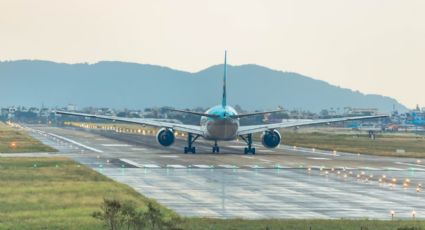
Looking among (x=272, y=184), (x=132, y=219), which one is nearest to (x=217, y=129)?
(x=272, y=184)

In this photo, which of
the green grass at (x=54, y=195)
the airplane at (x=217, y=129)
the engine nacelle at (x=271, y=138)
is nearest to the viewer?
Result: the green grass at (x=54, y=195)

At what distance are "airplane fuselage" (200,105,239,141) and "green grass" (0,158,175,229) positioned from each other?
22244mm

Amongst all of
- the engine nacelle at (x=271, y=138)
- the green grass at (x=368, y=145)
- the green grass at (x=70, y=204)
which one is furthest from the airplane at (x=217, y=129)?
the green grass at (x=70, y=204)

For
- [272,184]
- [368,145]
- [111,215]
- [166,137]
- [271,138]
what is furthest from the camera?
[368,145]

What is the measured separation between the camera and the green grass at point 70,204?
104 ft

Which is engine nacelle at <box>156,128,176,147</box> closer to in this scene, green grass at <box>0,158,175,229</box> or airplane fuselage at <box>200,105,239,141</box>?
airplane fuselage at <box>200,105,239,141</box>

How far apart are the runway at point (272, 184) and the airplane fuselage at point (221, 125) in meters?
2.59

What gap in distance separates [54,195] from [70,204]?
365 centimetres

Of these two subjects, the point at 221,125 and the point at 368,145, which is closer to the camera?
the point at 221,125

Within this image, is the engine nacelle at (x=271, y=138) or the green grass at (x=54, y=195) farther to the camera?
the engine nacelle at (x=271, y=138)

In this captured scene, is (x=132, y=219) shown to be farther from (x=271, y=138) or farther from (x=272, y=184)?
(x=271, y=138)

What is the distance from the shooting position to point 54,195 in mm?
40875

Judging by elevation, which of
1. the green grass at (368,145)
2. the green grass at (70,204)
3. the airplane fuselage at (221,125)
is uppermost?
the airplane fuselage at (221,125)

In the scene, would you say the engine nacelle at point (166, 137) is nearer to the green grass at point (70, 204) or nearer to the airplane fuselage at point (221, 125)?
the airplane fuselage at point (221, 125)
